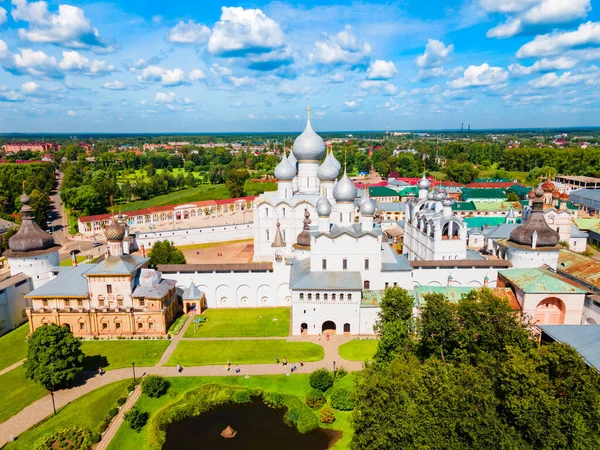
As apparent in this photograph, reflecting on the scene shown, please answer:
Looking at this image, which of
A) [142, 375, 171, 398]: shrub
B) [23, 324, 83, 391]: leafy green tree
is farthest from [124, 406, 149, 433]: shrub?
[23, 324, 83, 391]: leafy green tree

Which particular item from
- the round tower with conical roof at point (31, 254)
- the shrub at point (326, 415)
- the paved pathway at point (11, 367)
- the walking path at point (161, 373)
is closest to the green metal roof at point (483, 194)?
the walking path at point (161, 373)

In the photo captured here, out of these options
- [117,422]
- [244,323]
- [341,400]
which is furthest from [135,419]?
[244,323]

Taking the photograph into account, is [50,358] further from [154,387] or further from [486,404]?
[486,404]

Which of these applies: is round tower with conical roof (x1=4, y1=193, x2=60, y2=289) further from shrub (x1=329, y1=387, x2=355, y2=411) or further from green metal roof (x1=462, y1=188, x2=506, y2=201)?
green metal roof (x1=462, y1=188, x2=506, y2=201)

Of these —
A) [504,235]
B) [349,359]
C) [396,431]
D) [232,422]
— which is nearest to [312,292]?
[349,359]

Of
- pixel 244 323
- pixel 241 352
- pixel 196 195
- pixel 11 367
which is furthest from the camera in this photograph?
pixel 196 195

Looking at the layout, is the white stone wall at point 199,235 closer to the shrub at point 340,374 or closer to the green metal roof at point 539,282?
the shrub at point 340,374
